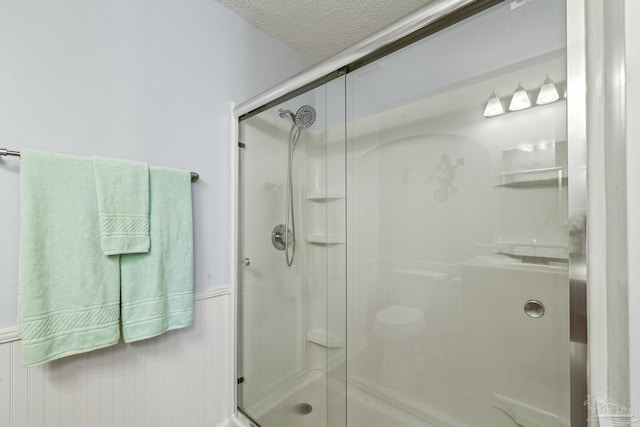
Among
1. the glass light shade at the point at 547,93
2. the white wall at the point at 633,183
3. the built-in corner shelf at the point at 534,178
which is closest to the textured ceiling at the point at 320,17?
the glass light shade at the point at 547,93

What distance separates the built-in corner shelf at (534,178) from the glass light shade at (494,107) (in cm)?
19

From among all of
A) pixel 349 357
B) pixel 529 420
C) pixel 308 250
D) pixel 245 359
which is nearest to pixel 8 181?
pixel 308 250

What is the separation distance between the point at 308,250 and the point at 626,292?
3.43 ft

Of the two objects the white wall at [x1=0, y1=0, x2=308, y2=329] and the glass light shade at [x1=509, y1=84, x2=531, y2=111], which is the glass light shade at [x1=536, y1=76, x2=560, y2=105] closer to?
the glass light shade at [x1=509, y1=84, x2=531, y2=111]

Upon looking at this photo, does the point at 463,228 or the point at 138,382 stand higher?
the point at 463,228

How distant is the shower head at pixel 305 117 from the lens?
4.05 feet

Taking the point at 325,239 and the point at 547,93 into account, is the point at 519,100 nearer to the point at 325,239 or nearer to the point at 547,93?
the point at 547,93

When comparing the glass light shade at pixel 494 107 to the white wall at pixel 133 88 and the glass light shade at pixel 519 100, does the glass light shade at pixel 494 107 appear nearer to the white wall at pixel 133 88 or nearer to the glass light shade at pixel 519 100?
the glass light shade at pixel 519 100

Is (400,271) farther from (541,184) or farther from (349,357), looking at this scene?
(541,184)

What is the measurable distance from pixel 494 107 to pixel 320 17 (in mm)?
1107

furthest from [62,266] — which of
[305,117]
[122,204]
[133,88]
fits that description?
[305,117]

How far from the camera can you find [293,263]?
134 centimetres

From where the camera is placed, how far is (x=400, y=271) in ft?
3.74

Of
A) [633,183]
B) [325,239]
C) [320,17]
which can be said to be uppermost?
[320,17]
